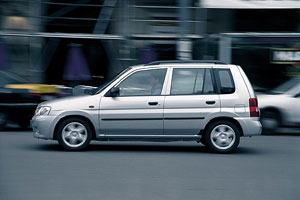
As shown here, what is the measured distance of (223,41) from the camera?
52.4 ft

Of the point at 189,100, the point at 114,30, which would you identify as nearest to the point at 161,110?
the point at 189,100

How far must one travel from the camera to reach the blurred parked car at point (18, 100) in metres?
12.3

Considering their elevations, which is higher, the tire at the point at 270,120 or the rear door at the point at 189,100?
the rear door at the point at 189,100

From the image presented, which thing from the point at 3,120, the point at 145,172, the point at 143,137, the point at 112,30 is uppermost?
the point at 112,30

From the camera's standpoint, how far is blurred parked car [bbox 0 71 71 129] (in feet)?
40.3

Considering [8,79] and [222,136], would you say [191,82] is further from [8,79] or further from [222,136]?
[8,79]

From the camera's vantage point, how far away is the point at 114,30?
18.1 meters

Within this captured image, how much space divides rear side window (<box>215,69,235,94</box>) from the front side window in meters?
0.96

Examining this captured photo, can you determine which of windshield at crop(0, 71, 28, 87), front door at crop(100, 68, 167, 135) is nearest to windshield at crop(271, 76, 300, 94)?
front door at crop(100, 68, 167, 135)

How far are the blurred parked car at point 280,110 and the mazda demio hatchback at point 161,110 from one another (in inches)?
149

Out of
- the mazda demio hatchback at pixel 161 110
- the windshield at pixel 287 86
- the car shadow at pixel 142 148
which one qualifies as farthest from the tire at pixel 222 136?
the windshield at pixel 287 86

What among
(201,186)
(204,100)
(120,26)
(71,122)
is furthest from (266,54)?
(201,186)

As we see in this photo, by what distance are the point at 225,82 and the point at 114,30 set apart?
31.4 feet

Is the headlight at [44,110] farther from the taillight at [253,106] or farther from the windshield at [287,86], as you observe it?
the windshield at [287,86]
